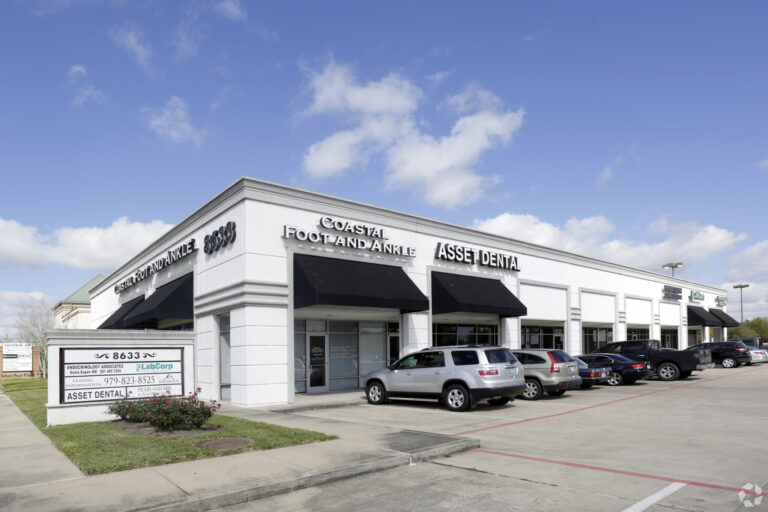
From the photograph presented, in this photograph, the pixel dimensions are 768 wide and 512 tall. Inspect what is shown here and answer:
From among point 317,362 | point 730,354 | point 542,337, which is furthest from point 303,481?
point 730,354

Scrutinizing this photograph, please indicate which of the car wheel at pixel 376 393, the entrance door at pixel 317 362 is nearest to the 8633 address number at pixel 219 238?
the entrance door at pixel 317 362

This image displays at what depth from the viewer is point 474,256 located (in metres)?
25.1

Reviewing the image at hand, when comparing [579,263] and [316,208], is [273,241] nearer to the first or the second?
[316,208]

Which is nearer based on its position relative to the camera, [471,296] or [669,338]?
[471,296]

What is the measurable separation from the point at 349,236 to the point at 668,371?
1574 cm

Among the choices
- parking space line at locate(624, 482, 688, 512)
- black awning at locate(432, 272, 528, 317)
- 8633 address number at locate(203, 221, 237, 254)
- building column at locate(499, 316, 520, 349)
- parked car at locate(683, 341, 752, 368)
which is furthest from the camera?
parked car at locate(683, 341, 752, 368)

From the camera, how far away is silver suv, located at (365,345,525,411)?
15.1 meters

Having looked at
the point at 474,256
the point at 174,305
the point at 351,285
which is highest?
the point at 474,256

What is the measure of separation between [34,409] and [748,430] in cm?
1889

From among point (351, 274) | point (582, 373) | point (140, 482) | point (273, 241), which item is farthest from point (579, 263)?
point (140, 482)

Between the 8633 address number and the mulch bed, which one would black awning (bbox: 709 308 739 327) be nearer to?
the 8633 address number

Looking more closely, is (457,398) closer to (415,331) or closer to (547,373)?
(547,373)

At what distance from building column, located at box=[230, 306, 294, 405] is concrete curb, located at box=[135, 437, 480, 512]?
335 inches

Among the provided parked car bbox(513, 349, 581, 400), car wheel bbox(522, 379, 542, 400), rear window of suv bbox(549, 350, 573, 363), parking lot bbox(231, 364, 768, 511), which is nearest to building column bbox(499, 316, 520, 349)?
rear window of suv bbox(549, 350, 573, 363)
